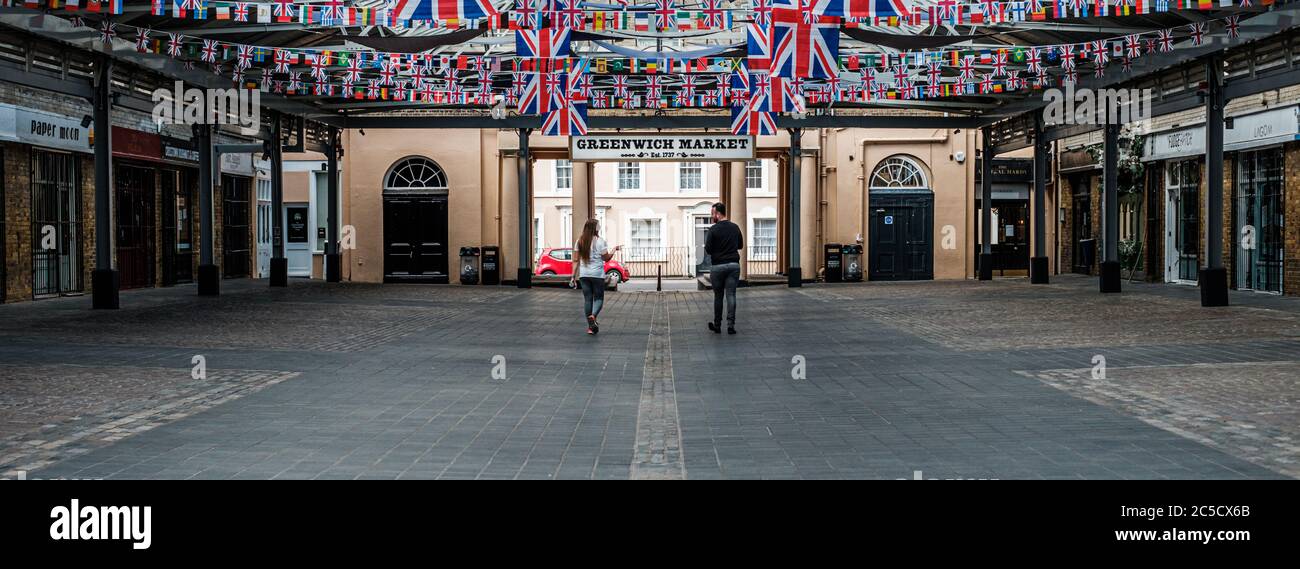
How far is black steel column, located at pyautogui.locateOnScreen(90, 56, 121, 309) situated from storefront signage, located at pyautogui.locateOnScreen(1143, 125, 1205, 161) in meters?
20.3

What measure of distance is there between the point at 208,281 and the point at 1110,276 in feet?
55.8

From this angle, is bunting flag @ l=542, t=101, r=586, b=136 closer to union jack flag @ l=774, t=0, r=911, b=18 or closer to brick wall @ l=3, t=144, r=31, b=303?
union jack flag @ l=774, t=0, r=911, b=18

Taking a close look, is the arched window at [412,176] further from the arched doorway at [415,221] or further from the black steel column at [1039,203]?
the black steel column at [1039,203]

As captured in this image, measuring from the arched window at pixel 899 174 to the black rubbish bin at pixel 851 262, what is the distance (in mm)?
2163

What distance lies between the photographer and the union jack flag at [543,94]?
18266mm

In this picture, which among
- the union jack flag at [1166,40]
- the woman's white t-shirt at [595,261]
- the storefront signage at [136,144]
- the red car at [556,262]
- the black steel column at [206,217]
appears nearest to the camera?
the woman's white t-shirt at [595,261]

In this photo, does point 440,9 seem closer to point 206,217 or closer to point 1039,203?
point 206,217

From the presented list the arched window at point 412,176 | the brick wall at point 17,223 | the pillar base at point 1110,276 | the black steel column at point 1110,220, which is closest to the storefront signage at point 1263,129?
the black steel column at point 1110,220

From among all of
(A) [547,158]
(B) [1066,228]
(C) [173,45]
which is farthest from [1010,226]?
(C) [173,45]

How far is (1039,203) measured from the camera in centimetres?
2661

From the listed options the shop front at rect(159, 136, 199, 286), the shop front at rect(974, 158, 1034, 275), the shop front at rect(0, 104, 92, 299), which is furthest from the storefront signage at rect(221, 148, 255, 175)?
the shop front at rect(974, 158, 1034, 275)

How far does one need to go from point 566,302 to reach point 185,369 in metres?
12.4

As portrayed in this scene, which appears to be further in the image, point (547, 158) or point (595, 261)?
point (547, 158)
